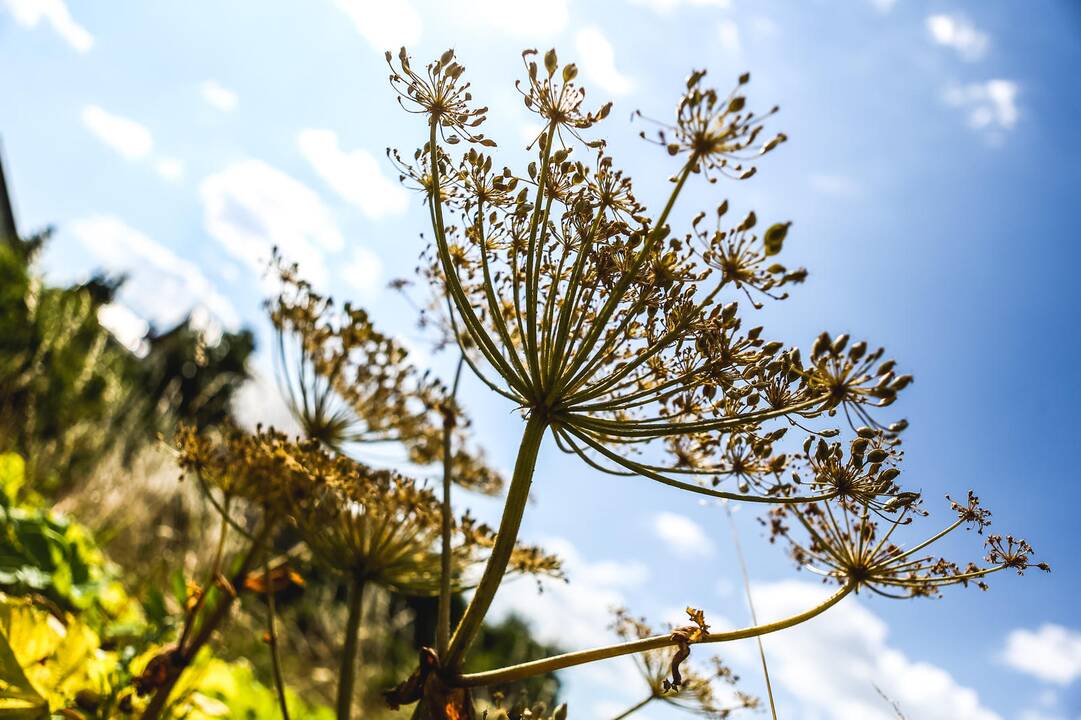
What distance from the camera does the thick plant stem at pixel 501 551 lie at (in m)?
1.33

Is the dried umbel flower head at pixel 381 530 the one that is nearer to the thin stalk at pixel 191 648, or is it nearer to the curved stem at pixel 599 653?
the thin stalk at pixel 191 648

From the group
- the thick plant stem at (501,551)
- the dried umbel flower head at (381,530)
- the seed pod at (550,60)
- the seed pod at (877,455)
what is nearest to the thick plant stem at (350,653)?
the dried umbel flower head at (381,530)

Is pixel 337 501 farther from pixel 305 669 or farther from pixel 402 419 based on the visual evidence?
pixel 305 669

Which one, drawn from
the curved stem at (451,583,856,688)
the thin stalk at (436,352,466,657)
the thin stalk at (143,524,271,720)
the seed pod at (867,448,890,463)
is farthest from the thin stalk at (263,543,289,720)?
the seed pod at (867,448,890,463)

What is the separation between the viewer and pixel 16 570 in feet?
7.54

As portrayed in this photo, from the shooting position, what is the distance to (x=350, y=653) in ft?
6.46

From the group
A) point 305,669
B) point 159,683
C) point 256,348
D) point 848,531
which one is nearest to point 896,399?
point 848,531

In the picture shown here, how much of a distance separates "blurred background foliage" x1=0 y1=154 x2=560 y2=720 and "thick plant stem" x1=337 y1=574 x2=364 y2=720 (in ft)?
0.99

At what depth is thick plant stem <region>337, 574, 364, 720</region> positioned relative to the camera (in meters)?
1.83

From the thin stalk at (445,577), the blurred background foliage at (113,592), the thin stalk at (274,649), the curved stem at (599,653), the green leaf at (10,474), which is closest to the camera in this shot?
the curved stem at (599,653)

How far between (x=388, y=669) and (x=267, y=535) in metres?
6.03

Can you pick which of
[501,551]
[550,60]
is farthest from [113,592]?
[550,60]

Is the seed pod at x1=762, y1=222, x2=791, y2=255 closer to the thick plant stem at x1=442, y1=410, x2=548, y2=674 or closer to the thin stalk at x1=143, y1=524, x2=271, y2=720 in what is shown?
the thick plant stem at x1=442, y1=410, x2=548, y2=674

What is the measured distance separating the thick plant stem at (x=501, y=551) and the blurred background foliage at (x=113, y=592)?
248 millimetres
